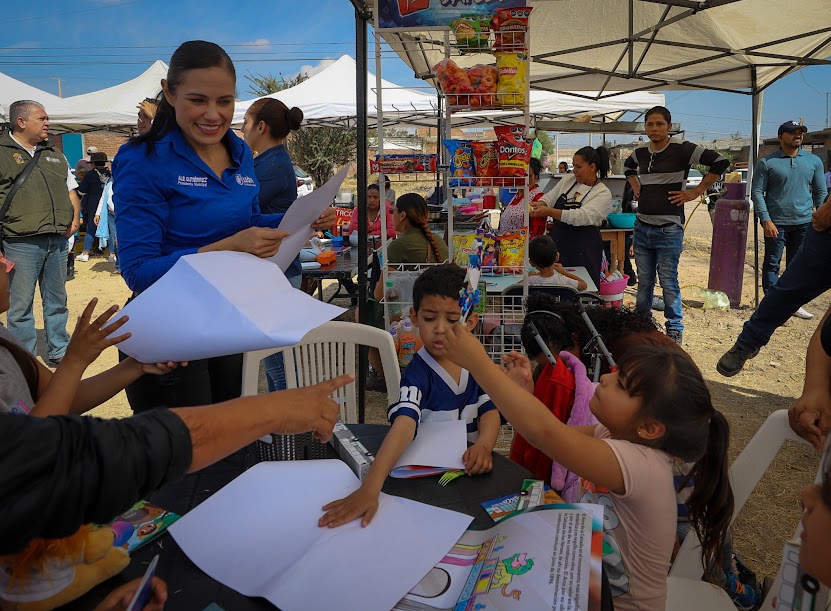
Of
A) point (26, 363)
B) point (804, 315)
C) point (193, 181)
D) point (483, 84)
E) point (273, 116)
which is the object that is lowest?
point (804, 315)

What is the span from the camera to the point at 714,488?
1391 millimetres

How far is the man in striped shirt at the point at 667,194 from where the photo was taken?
4.88m

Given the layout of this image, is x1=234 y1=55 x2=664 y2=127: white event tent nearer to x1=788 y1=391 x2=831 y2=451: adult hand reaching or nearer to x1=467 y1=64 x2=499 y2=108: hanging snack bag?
x1=467 y1=64 x2=499 y2=108: hanging snack bag

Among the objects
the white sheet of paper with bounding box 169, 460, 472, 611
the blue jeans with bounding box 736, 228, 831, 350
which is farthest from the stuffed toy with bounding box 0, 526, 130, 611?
the blue jeans with bounding box 736, 228, 831, 350

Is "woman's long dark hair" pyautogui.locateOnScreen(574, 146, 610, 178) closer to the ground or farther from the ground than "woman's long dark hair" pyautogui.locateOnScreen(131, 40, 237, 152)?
A: farther from the ground

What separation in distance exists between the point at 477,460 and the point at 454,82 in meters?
2.29

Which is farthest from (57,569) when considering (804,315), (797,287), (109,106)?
(109,106)

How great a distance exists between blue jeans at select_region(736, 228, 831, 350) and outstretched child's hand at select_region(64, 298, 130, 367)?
2609mm

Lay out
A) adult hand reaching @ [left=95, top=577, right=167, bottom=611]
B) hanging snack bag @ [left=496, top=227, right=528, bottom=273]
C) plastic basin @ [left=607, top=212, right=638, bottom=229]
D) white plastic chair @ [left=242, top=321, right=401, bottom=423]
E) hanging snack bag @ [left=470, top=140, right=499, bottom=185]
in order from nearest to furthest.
A: 1. adult hand reaching @ [left=95, top=577, right=167, bottom=611]
2. white plastic chair @ [left=242, top=321, right=401, bottom=423]
3. hanging snack bag @ [left=470, top=140, right=499, bottom=185]
4. hanging snack bag @ [left=496, top=227, right=528, bottom=273]
5. plastic basin @ [left=607, top=212, right=638, bottom=229]

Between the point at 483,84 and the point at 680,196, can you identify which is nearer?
the point at 483,84

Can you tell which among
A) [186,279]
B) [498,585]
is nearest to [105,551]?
[186,279]

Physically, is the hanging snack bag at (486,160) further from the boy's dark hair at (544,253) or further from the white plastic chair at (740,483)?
the white plastic chair at (740,483)

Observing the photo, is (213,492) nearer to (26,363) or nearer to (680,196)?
(26,363)

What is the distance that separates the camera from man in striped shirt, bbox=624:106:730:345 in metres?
4.88
